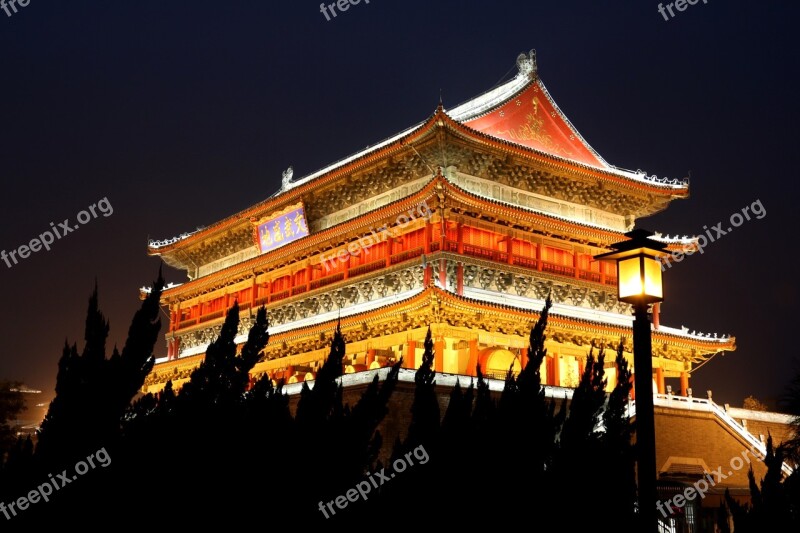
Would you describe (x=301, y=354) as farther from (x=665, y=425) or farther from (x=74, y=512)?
(x=74, y=512)

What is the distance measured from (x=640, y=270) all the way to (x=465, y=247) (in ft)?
52.8

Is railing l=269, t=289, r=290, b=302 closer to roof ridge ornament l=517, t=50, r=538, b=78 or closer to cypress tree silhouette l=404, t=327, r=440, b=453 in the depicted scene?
roof ridge ornament l=517, t=50, r=538, b=78

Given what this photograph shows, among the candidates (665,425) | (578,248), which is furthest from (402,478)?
(578,248)

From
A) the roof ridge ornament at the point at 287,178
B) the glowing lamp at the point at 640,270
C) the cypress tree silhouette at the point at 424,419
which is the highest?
the roof ridge ornament at the point at 287,178

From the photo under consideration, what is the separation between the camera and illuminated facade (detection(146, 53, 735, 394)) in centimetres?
2332

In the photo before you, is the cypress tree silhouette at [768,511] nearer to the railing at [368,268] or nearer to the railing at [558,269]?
the railing at [558,269]

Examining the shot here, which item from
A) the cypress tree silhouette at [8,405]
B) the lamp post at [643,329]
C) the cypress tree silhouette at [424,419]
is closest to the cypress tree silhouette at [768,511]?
the lamp post at [643,329]

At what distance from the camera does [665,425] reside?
825 inches

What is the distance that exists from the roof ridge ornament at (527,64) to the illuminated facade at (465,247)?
0.07m

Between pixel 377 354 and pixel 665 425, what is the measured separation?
9.34 meters

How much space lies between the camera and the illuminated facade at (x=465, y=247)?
23325mm

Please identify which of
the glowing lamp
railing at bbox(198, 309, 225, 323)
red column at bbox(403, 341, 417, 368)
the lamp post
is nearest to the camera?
the lamp post

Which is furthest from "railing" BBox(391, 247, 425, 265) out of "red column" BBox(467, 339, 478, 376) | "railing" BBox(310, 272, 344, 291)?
"red column" BBox(467, 339, 478, 376)

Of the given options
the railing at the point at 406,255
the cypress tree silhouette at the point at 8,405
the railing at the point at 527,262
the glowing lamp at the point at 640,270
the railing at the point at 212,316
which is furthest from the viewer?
the railing at the point at 212,316
